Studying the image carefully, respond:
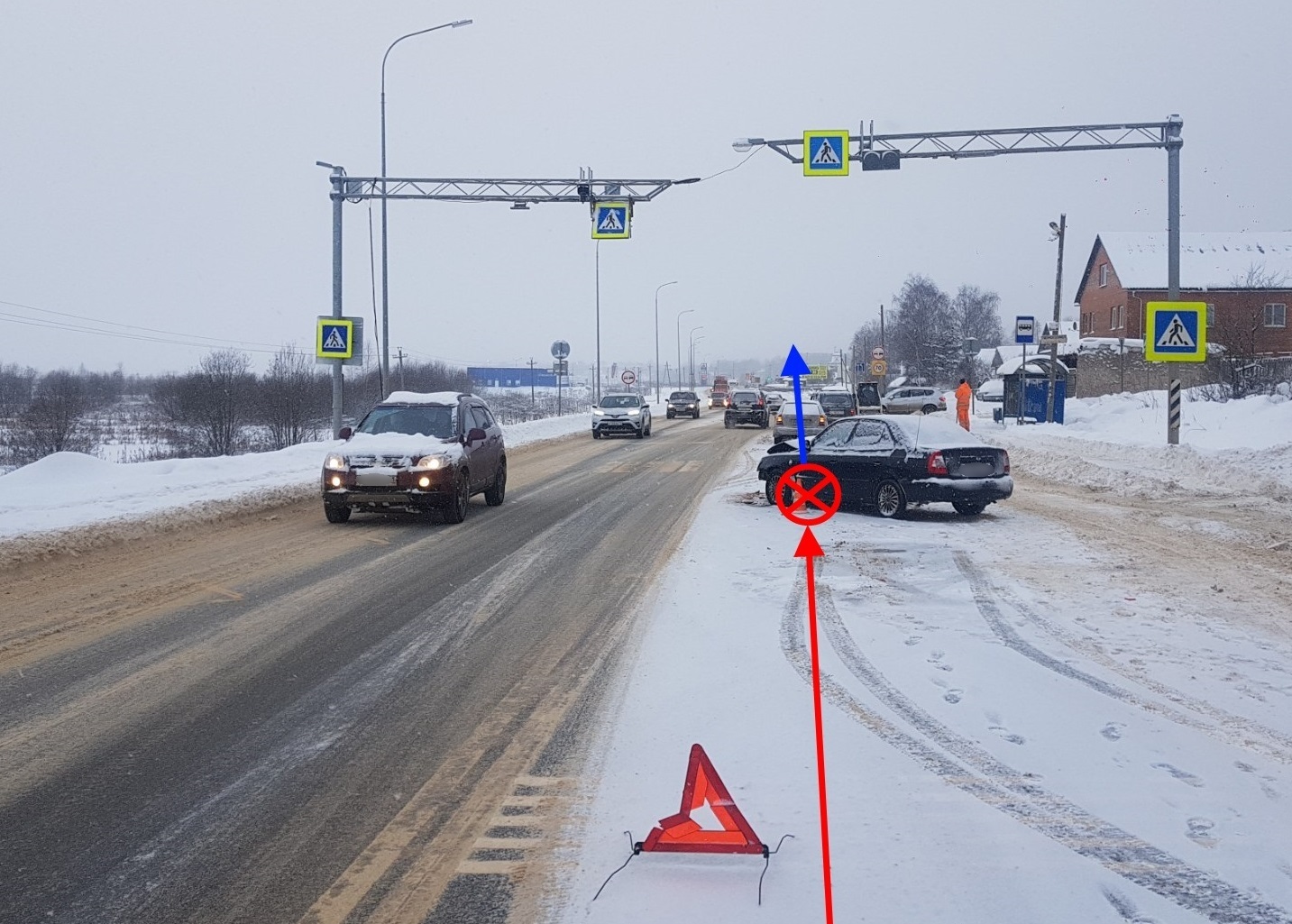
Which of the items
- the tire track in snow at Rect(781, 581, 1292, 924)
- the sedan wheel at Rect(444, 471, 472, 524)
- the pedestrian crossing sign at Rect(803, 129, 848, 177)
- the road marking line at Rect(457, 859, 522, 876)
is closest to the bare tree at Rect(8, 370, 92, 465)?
the sedan wheel at Rect(444, 471, 472, 524)

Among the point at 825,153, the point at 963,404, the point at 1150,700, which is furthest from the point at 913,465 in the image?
the point at 963,404

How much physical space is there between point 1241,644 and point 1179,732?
2385 mm

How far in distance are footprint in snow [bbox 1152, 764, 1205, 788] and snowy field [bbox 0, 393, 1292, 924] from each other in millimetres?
17

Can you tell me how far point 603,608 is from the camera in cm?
926

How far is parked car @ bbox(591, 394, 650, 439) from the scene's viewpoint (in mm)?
37625

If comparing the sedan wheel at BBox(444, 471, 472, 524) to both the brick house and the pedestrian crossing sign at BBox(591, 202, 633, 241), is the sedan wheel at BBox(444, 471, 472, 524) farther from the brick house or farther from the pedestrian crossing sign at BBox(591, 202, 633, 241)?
the brick house

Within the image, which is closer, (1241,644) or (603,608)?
(1241,644)

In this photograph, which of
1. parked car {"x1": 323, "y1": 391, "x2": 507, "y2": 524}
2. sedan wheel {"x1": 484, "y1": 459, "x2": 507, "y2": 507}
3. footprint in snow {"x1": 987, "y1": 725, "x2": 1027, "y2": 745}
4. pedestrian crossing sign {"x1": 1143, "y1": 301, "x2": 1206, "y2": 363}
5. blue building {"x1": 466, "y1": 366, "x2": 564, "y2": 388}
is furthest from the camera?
blue building {"x1": 466, "y1": 366, "x2": 564, "y2": 388}

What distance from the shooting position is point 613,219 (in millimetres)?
24031

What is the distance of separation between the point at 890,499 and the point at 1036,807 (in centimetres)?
1075

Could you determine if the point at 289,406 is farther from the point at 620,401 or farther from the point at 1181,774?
the point at 1181,774

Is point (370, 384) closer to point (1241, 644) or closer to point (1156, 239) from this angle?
point (1156, 239)

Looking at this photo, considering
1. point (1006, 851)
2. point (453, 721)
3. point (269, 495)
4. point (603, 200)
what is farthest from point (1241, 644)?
point (603, 200)

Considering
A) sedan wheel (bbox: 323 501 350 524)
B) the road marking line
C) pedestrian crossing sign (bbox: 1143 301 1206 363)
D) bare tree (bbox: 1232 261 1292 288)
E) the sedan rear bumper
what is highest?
bare tree (bbox: 1232 261 1292 288)
